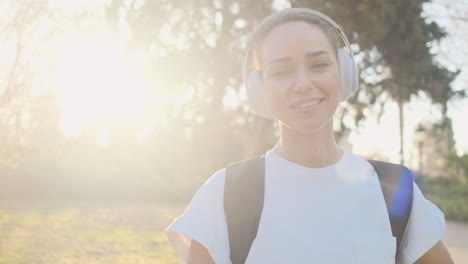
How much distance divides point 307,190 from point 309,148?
162 mm

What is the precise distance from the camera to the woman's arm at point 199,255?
150cm

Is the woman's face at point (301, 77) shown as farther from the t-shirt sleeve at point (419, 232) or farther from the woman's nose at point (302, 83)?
the t-shirt sleeve at point (419, 232)

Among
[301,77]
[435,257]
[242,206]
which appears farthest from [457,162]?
[242,206]

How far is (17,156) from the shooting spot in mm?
Answer: 21672

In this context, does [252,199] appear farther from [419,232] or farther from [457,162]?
[457,162]

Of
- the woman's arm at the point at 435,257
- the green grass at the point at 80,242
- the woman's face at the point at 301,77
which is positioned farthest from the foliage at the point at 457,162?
the woman's face at the point at 301,77

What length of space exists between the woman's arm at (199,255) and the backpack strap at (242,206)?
8cm

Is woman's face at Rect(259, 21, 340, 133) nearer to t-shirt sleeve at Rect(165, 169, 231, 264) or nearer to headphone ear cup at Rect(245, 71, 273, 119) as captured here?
headphone ear cup at Rect(245, 71, 273, 119)

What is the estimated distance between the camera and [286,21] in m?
1.70

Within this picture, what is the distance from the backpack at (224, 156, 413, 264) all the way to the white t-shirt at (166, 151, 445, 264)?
2 cm

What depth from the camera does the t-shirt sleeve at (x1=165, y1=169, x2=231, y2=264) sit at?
1.50 metres

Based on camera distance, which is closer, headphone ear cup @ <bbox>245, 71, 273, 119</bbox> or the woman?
the woman

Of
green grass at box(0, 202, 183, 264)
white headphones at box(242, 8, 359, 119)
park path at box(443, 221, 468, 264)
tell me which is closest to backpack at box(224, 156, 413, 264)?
white headphones at box(242, 8, 359, 119)

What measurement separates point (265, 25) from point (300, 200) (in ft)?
2.09
